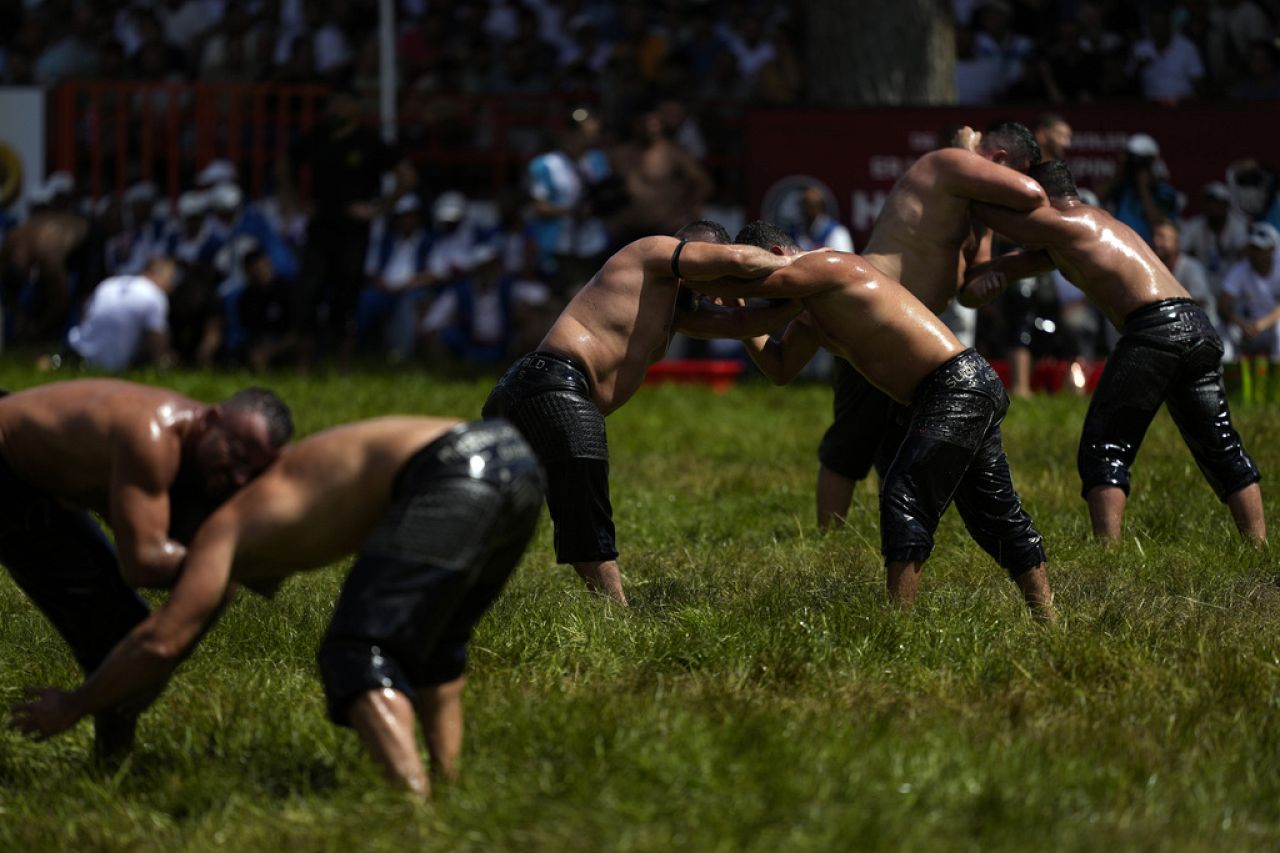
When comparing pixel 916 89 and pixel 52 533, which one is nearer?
pixel 52 533

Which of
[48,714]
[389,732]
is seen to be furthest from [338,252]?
[389,732]

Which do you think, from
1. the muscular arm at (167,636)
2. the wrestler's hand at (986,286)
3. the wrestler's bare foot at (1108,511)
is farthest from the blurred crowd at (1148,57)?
the muscular arm at (167,636)

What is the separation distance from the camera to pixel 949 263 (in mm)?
7121

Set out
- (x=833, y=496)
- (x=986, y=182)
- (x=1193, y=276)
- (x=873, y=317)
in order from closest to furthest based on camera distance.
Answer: (x=873, y=317), (x=986, y=182), (x=833, y=496), (x=1193, y=276)

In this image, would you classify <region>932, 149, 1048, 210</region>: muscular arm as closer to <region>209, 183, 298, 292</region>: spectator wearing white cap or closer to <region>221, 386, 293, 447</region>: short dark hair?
<region>221, 386, 293, 447</region>: short dark hair

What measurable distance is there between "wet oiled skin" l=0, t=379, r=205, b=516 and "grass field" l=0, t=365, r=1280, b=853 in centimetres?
69

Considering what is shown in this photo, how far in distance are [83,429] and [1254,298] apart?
32.6 ft

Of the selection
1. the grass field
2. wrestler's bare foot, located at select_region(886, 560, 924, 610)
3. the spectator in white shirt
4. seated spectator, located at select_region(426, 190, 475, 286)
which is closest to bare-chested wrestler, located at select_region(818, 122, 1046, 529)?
the grass field

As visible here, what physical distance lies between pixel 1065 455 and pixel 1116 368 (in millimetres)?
2545

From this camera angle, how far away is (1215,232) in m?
12.9

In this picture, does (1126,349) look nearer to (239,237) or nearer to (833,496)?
(833,496)

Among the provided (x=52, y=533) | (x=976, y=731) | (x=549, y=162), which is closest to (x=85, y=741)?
(x=52, y=533)

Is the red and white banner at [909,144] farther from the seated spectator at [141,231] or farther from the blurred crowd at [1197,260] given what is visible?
the seated spectator at [141,231]

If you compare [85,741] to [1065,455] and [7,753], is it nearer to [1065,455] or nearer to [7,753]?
[7,753]
